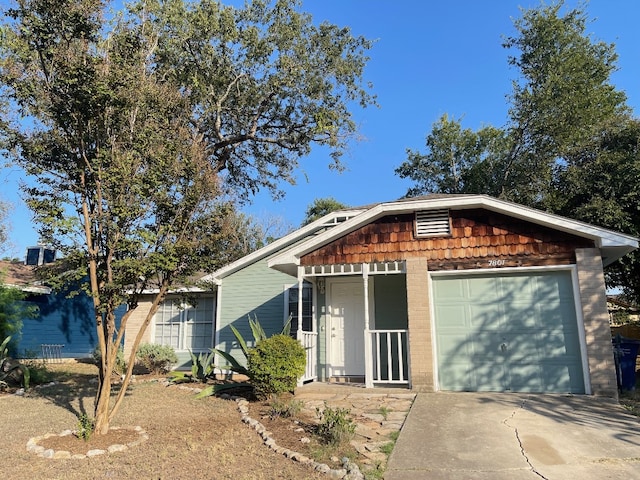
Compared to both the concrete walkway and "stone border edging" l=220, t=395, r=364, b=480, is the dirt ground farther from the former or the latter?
the concrete walkway

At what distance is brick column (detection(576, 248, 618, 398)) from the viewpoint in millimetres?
7578

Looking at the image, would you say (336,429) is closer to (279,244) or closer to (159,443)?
(159,443)

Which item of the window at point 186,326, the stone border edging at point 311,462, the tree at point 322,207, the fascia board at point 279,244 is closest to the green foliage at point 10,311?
the window at point 186,326

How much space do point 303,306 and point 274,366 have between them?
4.19 meters

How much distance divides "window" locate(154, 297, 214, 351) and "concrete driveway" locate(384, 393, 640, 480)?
8.12 meters

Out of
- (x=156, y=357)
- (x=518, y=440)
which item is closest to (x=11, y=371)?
(x=156, y=357)

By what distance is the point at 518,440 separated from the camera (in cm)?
535

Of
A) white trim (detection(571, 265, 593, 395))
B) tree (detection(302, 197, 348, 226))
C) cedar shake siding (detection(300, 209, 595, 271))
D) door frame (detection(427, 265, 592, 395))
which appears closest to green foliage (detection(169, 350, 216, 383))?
cedar shake siding (detection(300, 209, 595, 271))

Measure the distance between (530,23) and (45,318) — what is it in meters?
23.1

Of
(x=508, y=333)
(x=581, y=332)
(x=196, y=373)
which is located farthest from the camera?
(x=196, y=373)

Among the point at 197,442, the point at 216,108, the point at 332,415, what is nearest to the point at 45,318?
the point at 216,108

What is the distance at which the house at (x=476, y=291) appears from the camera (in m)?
7.95

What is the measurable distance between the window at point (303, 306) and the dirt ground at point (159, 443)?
11.6 feet

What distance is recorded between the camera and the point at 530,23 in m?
20.0
